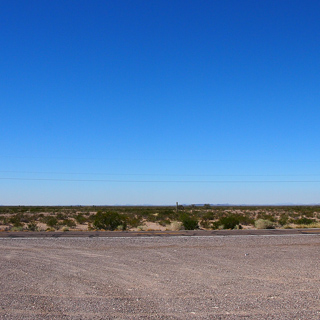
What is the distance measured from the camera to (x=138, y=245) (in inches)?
654

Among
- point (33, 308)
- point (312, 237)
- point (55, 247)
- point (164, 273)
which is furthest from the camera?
point (312, 237)

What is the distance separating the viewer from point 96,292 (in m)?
8.30

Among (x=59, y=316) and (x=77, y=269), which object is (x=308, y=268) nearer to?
(x=77, y=269)

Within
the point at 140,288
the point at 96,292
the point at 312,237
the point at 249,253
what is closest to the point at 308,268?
the point at 249,253

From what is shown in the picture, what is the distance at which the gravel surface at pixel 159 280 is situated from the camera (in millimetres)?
6910

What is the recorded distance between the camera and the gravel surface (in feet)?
22.7

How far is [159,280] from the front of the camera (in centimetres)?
966

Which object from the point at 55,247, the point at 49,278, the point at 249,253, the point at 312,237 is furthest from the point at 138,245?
the point at 312,237

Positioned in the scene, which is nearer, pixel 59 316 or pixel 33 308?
pixel 59 316

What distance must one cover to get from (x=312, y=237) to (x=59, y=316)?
1652 cm

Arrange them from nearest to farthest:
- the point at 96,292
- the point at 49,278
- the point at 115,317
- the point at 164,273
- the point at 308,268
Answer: the point at 115,317 → the point at 96,292 → the point at 49,278 → the point at 164,273 → the point at 308,268

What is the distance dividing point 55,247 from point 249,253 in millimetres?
8159

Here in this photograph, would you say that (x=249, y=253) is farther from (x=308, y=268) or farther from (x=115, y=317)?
(x=115, y=317)

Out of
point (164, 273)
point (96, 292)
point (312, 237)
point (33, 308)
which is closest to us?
point (33, 308)
